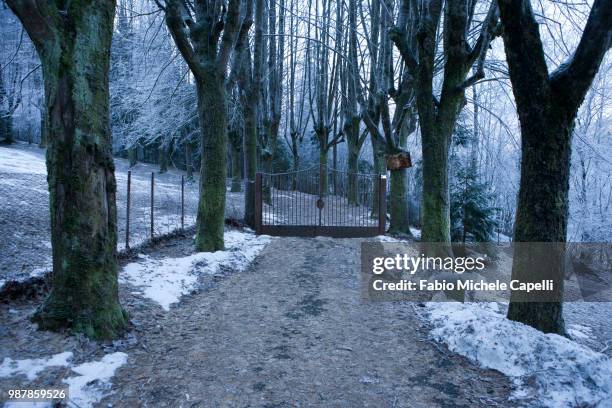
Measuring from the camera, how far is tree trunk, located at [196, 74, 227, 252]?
775cm

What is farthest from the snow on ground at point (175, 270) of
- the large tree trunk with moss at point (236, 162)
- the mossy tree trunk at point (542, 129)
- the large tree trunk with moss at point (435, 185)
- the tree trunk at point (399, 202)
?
the large tree trunk with moss at point (236, 162)

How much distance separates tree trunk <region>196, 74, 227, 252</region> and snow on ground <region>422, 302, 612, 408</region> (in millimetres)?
4723

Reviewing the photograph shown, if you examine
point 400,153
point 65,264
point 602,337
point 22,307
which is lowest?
point 602,337

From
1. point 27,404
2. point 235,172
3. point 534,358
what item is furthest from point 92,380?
point 235,172

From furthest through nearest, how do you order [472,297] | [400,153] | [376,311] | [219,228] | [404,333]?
1. [400,153]
2. [219,228]
3. [472,297]
4. [376,311]
5. [404,333]

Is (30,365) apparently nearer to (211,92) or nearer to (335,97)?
(211,92)

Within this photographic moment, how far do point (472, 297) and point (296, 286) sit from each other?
104 inches

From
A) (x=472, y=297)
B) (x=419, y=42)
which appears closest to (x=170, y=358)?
(x=472, y=297)

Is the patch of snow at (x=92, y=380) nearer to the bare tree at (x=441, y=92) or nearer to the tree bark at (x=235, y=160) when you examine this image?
the bare tree at (x=441, y=92)

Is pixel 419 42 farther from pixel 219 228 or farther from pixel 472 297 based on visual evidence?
pixel 219 228

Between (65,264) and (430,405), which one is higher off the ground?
(65,264)

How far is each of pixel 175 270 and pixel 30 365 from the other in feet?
10.5

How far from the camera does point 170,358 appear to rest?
3.72 meters

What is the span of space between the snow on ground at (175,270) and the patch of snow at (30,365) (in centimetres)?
179
